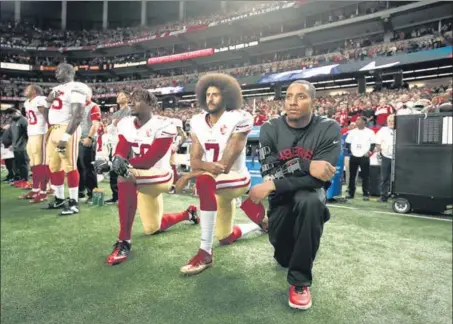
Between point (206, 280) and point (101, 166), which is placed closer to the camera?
point (101, 166)

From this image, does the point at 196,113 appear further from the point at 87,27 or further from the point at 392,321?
the point at 87,27

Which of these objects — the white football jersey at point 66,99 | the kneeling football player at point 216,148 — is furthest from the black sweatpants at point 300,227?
the white football jersey at point 66,99

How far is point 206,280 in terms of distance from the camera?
1449 mm

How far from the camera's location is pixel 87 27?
34.7 metres

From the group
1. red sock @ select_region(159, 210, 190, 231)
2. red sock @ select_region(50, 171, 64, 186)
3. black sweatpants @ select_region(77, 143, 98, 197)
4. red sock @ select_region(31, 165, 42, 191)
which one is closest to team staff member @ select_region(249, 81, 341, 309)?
red sock @ select_region(159, 210, 190, 231)

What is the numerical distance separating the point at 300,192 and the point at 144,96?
0.73m

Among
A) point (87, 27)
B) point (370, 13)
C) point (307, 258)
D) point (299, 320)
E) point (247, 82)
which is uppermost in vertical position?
point (87, 27)

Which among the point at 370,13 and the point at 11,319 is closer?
the point at 11,319

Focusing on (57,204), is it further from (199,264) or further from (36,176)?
(199,264)

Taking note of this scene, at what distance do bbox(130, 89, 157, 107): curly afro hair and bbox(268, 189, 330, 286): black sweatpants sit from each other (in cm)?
66

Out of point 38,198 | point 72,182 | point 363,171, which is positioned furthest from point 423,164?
point 38,198

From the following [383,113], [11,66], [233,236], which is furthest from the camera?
[11,66]

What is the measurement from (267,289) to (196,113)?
2.88 feet

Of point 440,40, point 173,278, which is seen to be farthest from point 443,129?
point 440,40
